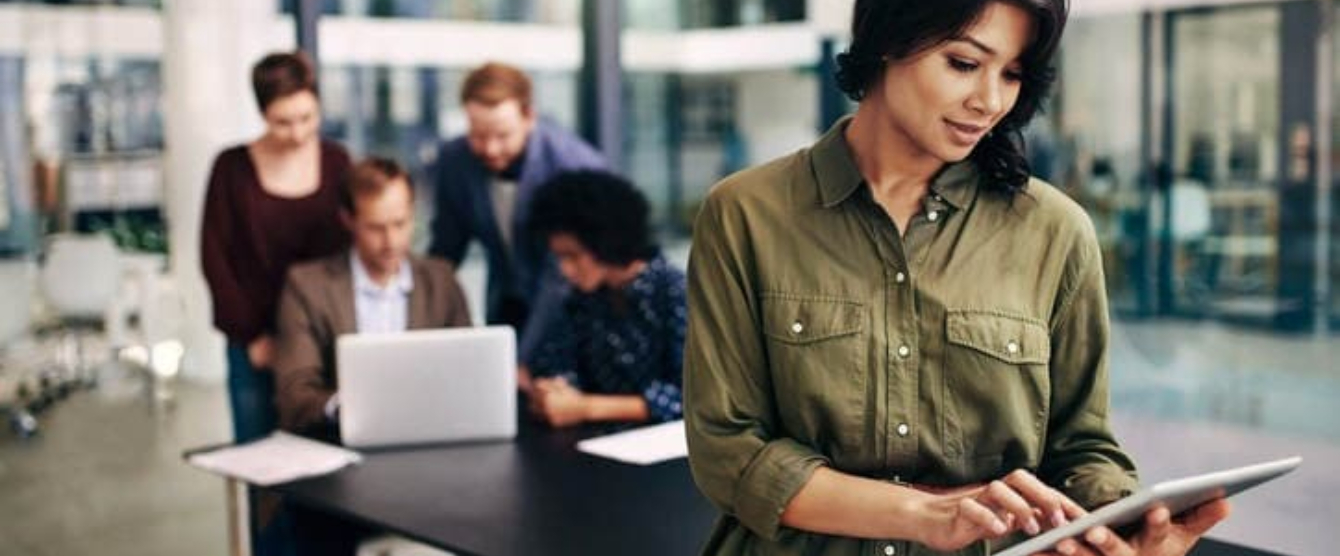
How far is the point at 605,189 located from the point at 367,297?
2.17 ft

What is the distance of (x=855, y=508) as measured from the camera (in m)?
1.60

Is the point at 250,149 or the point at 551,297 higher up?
the point at 250,149

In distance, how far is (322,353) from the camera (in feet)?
12.6

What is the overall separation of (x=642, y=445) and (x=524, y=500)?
46 centimetres

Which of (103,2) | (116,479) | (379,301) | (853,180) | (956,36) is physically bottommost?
(116,479)

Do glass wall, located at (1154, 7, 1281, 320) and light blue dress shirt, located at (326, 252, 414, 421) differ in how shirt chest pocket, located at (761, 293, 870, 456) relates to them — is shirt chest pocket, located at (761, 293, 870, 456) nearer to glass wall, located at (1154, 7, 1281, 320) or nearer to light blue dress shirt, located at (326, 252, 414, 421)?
light blue dress shirt, located at (326, 252, 414, 421)

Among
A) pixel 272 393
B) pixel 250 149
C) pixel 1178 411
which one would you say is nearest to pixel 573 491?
pixel 272 393

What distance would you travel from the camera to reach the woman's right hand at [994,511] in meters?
1.51

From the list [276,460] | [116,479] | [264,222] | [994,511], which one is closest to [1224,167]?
[264,222]

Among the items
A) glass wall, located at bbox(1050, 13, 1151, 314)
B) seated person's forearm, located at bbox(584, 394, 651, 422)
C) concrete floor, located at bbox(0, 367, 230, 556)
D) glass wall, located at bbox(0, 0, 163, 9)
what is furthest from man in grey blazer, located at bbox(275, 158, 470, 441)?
glass wall, located at bbox(0, 0, 163, 9)

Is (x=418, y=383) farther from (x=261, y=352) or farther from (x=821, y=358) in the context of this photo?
(x=821, y=358)

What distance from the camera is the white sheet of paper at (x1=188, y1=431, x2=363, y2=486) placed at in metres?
3.12

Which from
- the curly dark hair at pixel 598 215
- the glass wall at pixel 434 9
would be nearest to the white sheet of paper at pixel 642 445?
the curly dark hair at pixel 598 215

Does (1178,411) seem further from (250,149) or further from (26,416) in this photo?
(26,416)
